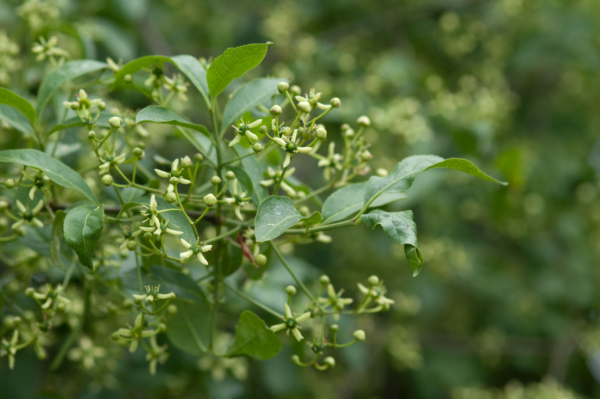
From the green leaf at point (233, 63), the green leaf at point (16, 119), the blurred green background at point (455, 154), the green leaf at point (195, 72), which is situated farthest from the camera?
the blurred green background at point (455, 154)

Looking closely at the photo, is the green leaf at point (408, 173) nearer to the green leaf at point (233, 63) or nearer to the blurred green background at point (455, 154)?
the green leaf at point (233, 63)

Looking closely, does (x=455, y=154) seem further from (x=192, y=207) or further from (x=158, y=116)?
(x=158, y=116)

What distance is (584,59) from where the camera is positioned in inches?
163

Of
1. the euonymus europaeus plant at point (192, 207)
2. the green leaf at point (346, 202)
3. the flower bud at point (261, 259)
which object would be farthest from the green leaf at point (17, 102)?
the green leaf at point (346, 202)

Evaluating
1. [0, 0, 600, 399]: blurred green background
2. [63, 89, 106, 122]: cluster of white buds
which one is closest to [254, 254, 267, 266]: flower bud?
[63, 89, 106, 122]: cluster of white buds

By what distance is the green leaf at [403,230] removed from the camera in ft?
3.54

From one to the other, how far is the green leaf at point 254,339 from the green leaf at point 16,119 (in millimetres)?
747

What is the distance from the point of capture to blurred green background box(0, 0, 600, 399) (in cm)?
303

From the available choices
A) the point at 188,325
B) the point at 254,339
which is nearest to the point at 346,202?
the point at 254,339

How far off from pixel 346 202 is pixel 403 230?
0.82 feet

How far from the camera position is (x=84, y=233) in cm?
107

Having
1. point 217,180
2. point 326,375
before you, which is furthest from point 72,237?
point 326,375

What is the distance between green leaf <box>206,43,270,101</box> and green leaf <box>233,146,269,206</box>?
168 mm

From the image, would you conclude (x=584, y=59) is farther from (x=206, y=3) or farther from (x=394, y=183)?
(x=394, y=183)
